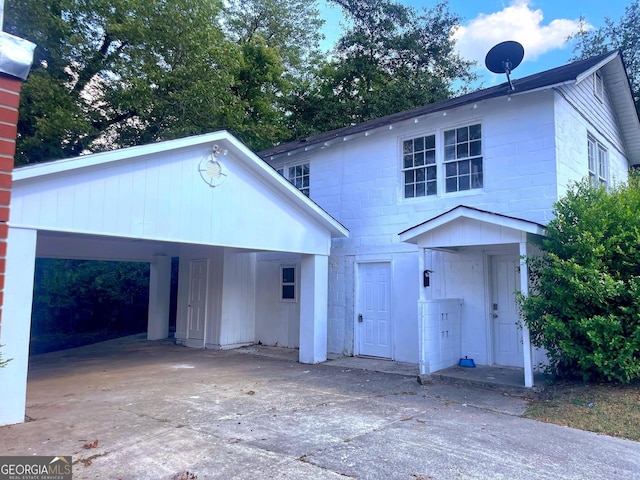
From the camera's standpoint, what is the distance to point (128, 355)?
38.6 ft

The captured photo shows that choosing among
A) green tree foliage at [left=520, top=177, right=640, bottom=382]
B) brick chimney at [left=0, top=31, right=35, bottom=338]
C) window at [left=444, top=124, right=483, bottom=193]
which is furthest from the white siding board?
green tree foliage at [left=520, top=177, right=640, bottom=382]

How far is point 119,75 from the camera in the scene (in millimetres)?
15055

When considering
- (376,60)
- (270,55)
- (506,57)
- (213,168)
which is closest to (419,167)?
(506,57)

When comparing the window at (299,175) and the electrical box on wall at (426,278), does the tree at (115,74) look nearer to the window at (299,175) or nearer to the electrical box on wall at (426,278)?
the window at (299,175)

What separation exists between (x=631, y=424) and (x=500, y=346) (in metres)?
3.55

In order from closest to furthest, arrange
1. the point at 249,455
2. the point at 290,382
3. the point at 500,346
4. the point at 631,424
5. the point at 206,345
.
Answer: the point at 249,455, the point at 631,424, the point at 290,382, the point at 500,346, the point at 206,345

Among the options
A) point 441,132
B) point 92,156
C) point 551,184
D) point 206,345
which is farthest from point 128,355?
point 551,184

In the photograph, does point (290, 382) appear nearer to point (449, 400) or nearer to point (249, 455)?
point (449, 400)

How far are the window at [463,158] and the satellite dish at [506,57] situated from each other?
4.12ft

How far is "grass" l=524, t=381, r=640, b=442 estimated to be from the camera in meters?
5.68

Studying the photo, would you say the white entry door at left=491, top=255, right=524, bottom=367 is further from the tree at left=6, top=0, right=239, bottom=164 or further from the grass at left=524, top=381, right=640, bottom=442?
the tree at left=6, top=0, right=239, bottom=164

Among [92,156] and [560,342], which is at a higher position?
[92,156]

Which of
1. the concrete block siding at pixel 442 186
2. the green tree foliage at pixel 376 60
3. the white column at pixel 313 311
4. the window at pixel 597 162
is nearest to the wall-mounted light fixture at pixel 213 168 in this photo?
the white column at pixel 313 311

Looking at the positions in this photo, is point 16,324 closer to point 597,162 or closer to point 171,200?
point 171,200
